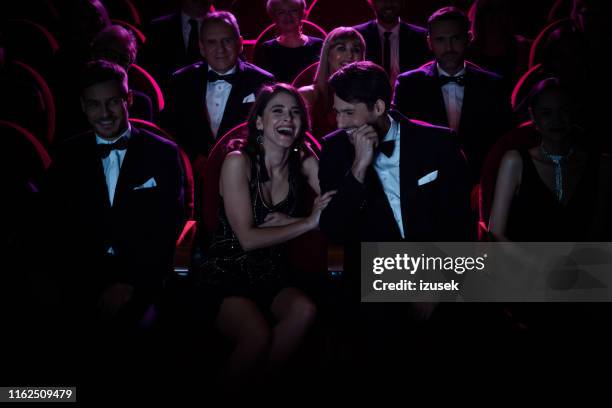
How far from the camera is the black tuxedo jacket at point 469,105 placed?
10.9ft

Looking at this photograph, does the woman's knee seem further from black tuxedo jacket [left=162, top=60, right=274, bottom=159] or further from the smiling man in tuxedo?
black tuxedo jacket [left=162, top=60, right=274, bottom=159]

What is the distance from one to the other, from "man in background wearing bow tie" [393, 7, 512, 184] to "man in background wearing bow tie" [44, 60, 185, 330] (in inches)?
57.4

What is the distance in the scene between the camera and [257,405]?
205 centimetres

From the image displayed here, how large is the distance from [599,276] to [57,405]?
193cm

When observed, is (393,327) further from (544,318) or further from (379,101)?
(379,101)

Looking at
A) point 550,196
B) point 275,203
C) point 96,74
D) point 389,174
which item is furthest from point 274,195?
point 550,196

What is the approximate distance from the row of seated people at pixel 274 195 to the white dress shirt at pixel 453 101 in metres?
1.12

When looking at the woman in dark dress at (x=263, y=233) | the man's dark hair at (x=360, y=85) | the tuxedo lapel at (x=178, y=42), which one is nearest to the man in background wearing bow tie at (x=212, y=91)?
the tuxedo lapel at (x=178, y=42)

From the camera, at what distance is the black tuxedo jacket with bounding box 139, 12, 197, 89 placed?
4.46m

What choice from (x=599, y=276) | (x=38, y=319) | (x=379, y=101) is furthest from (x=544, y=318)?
(x=38, y=319)

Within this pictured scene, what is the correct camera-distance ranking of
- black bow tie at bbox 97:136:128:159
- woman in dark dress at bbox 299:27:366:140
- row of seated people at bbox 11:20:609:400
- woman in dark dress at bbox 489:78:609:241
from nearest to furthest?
row of seated people at bbox 11:20:609:400, woman in dark dress at bbox 489:78:609:241, black bow tie at bbox 97:136:128:159, woman in dark dress at bbox 299:27:366:140

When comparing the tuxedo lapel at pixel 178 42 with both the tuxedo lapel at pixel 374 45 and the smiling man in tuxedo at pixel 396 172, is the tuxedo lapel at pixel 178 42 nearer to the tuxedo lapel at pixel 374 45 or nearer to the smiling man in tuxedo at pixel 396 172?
the tuxedo lapel at pixel 374 45

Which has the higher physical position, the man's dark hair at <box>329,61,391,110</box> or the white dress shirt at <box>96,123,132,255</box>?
the man's dark hair at <box>329,61,391,110</box>

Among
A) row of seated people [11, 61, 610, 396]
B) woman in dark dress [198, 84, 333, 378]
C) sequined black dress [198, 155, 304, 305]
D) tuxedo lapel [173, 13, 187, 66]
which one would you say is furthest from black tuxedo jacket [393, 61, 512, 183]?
tuxedo lapel [173, 13, 187, 66]
